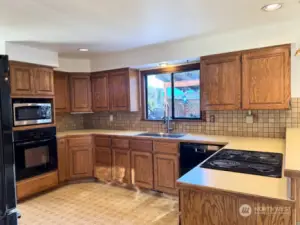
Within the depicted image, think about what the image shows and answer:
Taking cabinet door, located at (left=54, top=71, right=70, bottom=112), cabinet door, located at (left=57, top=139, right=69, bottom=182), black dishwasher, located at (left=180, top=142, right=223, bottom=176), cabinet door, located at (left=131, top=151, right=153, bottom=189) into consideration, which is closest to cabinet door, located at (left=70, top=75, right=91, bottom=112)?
cabinet door, located at (left=54, top=71, right=70, bottom=112)

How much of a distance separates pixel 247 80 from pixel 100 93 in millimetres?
2660

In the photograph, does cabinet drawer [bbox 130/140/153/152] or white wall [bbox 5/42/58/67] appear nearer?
white wall [bbox 5/42/58/67]

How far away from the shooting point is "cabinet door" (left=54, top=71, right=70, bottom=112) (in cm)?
423

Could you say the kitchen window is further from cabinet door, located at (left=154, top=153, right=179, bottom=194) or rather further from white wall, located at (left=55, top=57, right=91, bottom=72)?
white wall, located at (left=55, top=57, right=91, bottom=72)

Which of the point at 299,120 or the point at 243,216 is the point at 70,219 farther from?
the point at 299,120

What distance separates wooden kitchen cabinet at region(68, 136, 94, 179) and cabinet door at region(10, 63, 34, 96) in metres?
1.13

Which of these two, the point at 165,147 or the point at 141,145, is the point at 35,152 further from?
the point at 165,147

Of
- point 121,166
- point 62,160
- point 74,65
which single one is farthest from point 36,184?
point 74,65

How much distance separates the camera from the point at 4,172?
5.63 feet

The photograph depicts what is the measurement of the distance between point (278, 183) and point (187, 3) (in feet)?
5.37

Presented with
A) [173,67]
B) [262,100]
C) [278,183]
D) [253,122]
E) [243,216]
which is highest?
[173,67]

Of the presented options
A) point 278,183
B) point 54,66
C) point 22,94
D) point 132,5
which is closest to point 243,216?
point 278,183

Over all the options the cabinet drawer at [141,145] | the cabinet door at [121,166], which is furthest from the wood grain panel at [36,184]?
the cabinet drawer at [141,145]

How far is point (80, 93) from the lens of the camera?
447 centimetres
